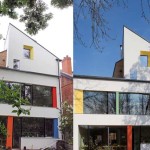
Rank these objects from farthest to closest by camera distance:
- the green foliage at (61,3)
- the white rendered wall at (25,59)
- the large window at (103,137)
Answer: the green foliage at (61,3), the large window at (103,137), the white rendered wall at (25,59)

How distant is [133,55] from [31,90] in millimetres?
901

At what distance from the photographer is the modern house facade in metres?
1.90

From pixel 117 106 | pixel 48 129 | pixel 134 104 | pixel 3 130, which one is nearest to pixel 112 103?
pixel 117 106

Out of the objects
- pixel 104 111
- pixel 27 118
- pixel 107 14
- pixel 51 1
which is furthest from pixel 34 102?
pixel 107 14

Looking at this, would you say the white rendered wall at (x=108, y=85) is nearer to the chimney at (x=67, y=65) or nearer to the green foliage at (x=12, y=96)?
the chimney at (x=67, y=65)

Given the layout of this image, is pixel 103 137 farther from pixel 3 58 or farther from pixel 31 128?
pixel 3 58

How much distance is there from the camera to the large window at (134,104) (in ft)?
7.86

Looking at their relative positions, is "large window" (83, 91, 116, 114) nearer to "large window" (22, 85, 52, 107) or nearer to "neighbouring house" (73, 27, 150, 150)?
"neighbouring house" (73, 27, 150, 150)

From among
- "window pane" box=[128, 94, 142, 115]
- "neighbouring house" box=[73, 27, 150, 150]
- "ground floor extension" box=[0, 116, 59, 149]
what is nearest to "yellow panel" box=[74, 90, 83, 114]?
"neighbouring house" box=[73, 27, 150, 150]

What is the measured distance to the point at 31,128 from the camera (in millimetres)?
1938

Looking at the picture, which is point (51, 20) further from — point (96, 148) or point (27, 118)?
point (96, 148)

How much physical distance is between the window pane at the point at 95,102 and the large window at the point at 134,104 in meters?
0.13

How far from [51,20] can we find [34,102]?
66 cm

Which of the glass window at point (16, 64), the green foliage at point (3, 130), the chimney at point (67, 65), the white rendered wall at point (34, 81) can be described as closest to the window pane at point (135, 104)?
the chimney at point (67, 65)
